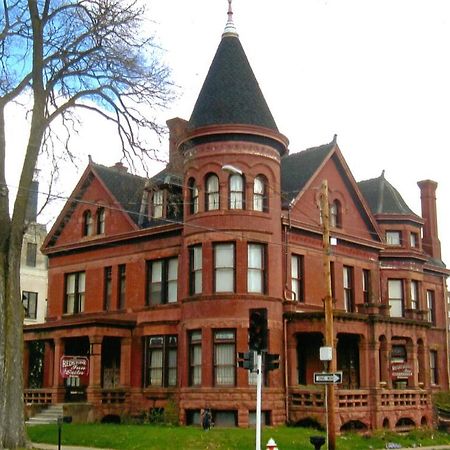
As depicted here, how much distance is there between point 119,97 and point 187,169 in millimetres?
9104

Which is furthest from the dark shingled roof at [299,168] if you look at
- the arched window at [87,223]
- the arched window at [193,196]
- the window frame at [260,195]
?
the arched window at [87,223]

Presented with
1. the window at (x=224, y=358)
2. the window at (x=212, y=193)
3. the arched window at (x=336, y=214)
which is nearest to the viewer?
the window at (x=224, y=358)

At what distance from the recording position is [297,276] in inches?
1465

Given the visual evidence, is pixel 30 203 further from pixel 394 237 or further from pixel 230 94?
pixel 394 237

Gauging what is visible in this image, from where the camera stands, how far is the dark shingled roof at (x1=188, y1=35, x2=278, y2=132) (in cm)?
3447

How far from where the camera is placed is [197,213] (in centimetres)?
3453

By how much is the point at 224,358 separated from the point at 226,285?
302 cm

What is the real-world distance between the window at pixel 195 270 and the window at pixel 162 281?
258 cm

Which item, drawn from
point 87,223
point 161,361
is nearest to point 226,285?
point 161,361

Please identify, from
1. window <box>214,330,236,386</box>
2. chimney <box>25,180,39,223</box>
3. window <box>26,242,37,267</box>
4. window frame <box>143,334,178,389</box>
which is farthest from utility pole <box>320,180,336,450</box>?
window <box>26,242,37,267</box>

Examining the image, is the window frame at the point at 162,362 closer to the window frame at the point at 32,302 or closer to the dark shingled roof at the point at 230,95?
the dark shingled roof at the point at 230,95

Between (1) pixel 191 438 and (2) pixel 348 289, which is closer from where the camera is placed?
(1) pixel 191 438

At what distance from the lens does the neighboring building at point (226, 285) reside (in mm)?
33375

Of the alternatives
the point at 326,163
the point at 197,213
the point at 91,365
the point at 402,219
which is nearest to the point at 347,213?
the point at 326,163
